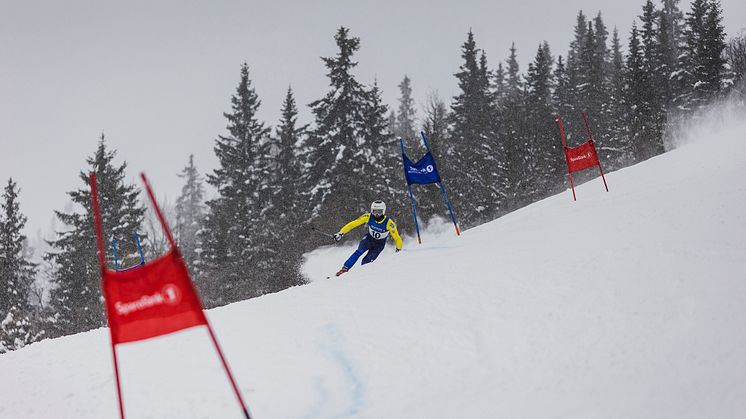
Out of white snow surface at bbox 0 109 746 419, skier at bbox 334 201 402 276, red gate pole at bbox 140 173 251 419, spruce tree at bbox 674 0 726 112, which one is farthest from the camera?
spruce tree at bbox 674 0 726 112

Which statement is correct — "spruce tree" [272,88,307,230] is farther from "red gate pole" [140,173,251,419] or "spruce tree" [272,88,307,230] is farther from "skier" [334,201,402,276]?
"red gate pole" [140,173,251,419]

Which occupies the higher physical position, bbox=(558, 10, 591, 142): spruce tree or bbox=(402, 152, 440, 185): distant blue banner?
bbox=(558, 10, 591, 142): spruce tree

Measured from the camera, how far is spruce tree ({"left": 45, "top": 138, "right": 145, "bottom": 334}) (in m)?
24.3

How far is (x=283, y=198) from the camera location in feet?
96.9

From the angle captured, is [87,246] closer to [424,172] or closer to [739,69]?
[424,172]

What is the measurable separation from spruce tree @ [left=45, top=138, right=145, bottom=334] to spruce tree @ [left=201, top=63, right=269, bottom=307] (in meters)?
4.79

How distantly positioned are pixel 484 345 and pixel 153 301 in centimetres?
327

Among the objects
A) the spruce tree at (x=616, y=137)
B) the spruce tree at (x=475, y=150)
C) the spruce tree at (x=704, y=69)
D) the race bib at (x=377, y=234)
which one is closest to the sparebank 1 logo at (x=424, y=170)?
the race bib at (x=377, y=234)

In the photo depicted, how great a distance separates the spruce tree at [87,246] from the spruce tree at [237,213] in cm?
479

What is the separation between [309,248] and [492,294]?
67.8ft

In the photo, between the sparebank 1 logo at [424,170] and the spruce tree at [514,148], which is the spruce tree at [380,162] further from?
the sparebank 1 logo at [424,170]

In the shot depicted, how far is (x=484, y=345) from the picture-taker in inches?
201

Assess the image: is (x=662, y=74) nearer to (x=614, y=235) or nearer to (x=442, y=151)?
(x=442, y=151)

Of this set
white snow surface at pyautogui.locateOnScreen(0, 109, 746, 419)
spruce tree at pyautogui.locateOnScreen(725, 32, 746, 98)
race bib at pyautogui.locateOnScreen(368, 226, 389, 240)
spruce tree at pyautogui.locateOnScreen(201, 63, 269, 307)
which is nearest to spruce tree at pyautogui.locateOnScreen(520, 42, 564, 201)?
spruce tree at pyautogui.locateOnScreen(725, 32, 746, 98)
